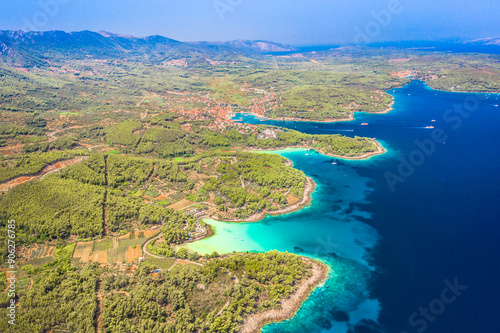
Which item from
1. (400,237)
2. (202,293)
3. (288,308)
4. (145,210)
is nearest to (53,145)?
(145,210)

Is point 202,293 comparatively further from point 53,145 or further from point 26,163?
point 53,145

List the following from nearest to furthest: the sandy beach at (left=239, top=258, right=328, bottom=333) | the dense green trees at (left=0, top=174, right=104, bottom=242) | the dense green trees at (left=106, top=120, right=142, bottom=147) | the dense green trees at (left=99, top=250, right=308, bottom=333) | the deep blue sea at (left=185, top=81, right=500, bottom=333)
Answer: the dense green trees at (left=99, top=250, right=308, bottom=333) → the sandy beach at (left=239, top=258, right=328, bottom=333) → the deep blue sea at (left=185, top=81, right=500, bottom=333) → the dense green trees at (left=0, top=174, right=104, bottom=242) → the dense green trees at (left=106, top=120, right=142, bottom=147)

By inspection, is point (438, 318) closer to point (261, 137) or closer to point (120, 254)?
point (120, 254)

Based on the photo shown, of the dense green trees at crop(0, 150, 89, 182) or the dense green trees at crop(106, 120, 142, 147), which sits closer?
the dense green trees at crop(0, 150, 89, 182)

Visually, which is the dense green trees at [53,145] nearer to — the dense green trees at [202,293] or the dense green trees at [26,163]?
the dense green trees at [26,163]

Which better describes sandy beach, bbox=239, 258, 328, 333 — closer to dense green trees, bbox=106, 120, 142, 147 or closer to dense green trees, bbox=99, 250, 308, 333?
dense green trees, bbox=99, 250, 308, 333

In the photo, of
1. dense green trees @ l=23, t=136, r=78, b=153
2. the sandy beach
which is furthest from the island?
dense green trees @ l=23, t=136, r=78, b=153
